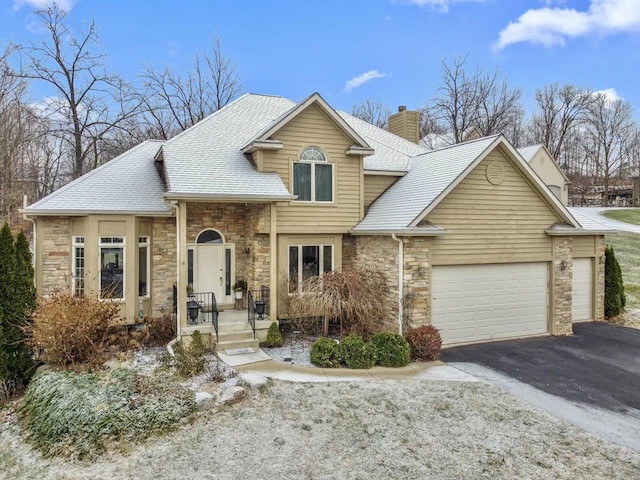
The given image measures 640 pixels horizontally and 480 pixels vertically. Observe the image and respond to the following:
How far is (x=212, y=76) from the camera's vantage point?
2966cm

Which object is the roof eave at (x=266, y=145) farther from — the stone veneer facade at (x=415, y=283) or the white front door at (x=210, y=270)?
the stone veneer facade at (x=415, y=283)

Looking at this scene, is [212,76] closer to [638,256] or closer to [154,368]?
[154,368]

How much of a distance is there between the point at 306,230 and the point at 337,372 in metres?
4.73

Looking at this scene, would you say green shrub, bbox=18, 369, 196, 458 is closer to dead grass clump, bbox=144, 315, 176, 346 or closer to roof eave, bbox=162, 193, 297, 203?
dead grass clump, bbox=144, 315, 176, 346

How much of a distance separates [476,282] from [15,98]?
2637 centimetres

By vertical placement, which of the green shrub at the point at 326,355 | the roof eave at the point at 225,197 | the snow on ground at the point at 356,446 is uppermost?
the roof eave at the point at 225,197

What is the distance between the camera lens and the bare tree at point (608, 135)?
4881 cm

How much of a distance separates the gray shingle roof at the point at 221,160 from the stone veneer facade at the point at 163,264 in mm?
1978

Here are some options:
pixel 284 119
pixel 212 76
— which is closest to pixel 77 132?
pixel 212 76

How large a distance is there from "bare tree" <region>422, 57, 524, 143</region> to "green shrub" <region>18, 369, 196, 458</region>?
2985 centimetres

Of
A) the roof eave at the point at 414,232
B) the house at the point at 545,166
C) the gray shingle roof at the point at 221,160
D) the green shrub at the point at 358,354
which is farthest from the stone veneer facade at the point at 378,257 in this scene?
the house at the point at 545,166

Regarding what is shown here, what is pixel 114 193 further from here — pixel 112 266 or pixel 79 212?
pixel 112 266

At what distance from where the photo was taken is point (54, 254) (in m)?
11.8

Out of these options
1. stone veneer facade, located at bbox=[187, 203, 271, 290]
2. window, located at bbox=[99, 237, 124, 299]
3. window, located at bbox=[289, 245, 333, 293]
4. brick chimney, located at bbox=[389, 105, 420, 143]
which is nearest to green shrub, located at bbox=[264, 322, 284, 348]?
window, located at bbox=[289, 245, 333, 293]
